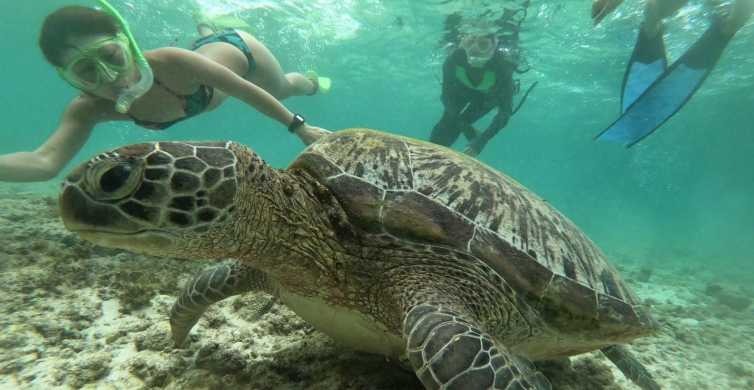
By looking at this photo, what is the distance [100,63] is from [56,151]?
3.91ft

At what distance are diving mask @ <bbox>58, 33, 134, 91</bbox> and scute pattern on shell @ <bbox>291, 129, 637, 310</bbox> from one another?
233cm

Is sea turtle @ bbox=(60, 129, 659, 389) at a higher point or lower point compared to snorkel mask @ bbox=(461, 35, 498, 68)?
lower

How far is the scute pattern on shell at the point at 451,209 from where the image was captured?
1.92 meters

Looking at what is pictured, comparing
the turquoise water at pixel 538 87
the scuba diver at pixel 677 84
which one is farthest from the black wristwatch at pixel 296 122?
the turquoise water at pixel 538 87

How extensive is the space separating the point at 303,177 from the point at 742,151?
2034 inches

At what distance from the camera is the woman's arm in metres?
3.78

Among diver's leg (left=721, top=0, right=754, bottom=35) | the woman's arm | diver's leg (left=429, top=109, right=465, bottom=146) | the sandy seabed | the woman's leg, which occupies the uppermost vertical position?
diver's leg (left=721, top=0, right=754, bottom=35)

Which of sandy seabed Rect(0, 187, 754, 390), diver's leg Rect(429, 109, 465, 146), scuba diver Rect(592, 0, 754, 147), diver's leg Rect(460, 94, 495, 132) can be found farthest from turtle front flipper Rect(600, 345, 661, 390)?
diver's leg Rect(460, 94, 495, 132)

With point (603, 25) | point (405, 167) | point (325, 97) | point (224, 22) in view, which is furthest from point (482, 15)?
point (325, 97)

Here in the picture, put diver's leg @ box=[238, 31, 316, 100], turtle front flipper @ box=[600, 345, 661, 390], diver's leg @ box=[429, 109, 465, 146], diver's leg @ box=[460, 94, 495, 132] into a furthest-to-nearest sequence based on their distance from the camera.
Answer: diver's leg @ box=[460, 94, 495, 132], diver's leg @ box=[429, 109, 465, 146], diver's leg @ box=[238, 31, 316, 100], turtle front flipper @ box=[600, 345, 661, 390]

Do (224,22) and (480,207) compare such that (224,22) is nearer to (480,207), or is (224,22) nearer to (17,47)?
(480,207)

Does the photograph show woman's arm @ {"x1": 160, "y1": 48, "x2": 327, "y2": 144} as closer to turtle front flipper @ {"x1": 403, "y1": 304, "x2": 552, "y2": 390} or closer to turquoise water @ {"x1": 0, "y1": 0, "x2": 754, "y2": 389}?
turquoise water @ {"x1": 0, "y1": 0, "x2": 754, "y2": 389}

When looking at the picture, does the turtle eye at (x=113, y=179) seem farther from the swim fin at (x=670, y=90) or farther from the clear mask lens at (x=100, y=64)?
the swim fin at (x=670, y=90)

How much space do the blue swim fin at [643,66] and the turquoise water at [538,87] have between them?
9301 mm
